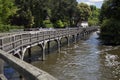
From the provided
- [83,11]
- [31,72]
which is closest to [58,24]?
[83,11]

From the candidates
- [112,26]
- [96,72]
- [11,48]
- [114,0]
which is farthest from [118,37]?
[11,48]

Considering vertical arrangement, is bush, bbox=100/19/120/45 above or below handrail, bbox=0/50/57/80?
below

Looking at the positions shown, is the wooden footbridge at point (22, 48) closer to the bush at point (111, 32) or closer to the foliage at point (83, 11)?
the bush at point (111, 32)

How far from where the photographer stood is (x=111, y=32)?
1855 inches

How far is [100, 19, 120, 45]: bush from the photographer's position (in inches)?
1836

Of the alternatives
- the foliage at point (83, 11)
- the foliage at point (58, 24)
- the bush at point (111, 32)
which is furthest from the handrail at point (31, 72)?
the foliage at point (83, 11)

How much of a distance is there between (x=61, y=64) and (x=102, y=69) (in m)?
4.34

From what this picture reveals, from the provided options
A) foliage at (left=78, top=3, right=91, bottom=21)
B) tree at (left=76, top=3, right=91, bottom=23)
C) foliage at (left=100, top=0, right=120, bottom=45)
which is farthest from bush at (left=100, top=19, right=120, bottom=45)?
foliage at (left=78, top=3, right=91, bottom=21)

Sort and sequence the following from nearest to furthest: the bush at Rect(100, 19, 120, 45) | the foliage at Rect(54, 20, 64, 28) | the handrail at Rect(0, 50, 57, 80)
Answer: the handrail at Rect(0, 50, 57, 80) → the bush at Rect(100, 19, 120, 45) → the foliage at Rect(54, 20, 64, 28)

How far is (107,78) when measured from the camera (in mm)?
20109

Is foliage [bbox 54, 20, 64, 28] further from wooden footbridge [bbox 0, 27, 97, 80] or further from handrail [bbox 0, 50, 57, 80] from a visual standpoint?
handrail [bbox 0, 50, 57, 80]

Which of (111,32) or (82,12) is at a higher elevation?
(82,12)

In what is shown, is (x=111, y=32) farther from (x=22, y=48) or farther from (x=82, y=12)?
(x=82, y=12)

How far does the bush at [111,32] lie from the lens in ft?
153
